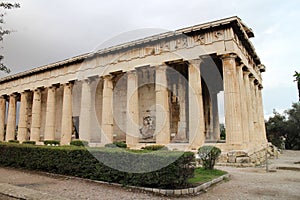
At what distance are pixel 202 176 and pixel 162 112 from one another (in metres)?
7.48

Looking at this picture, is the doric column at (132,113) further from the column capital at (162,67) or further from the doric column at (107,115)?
the column capital at (162,67)

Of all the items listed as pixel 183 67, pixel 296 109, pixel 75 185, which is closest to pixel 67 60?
pixel 183 67

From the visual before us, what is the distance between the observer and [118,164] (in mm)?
7309

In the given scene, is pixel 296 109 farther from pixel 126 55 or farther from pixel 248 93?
pixel 126 55

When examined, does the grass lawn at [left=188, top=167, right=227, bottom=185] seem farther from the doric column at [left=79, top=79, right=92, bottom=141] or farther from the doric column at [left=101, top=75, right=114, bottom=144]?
the doric column at [left=79, top=79, right=92, bottom=141]

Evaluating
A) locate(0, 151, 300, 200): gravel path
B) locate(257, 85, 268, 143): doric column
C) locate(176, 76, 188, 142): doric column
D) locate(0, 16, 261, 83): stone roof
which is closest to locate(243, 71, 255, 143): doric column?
locate(0, 16, 261, 83): stone roof

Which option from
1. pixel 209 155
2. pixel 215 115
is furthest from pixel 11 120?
pixel 209 155

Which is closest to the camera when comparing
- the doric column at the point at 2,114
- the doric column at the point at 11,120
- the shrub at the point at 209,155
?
the shrub at the point at 209,155

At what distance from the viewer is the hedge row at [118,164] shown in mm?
6512

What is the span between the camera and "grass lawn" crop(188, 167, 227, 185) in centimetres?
749

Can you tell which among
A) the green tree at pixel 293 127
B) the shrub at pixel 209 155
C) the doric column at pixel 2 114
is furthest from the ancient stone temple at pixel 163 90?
the green tree at pixel 293 127

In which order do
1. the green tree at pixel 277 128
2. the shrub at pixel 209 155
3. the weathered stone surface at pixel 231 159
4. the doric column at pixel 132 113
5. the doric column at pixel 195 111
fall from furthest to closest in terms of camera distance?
the green tree at pixel 277 128 < the doric column at pixel 132 113 < the doric column at pixel 195 111 < the weathered stone surface at pixel 231 159 < the shrub at pixel 209 155

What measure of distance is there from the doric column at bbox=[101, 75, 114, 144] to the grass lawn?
9393 mm

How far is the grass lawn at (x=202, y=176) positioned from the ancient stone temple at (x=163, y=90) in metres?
3.72
